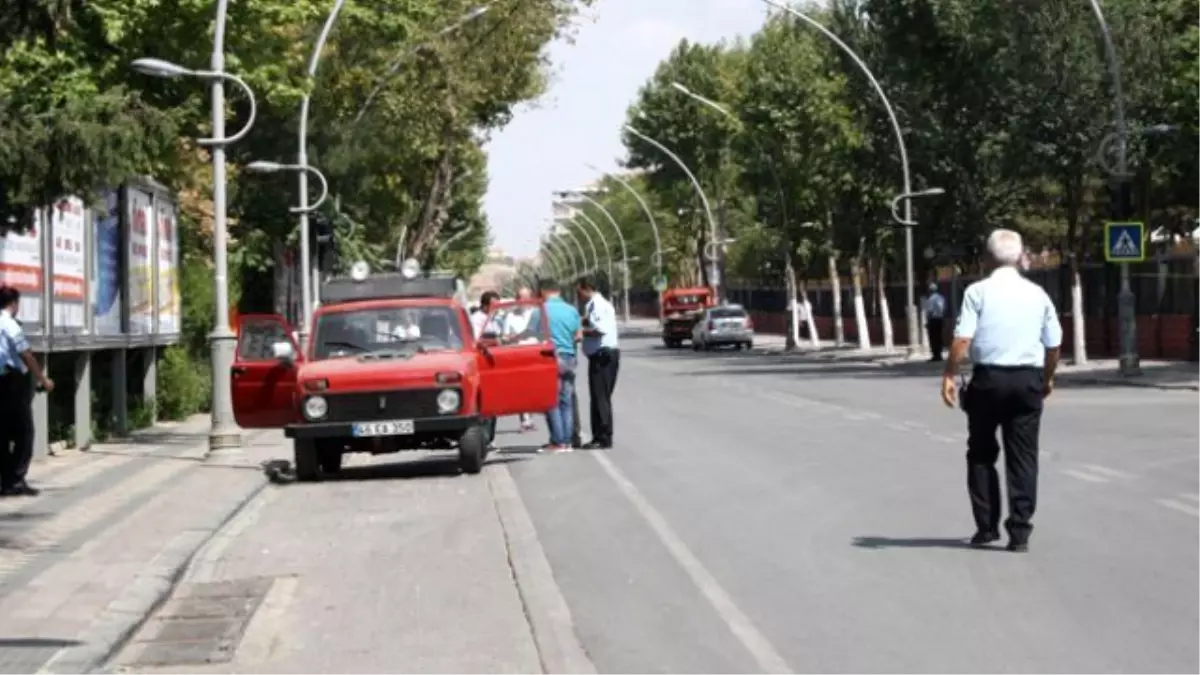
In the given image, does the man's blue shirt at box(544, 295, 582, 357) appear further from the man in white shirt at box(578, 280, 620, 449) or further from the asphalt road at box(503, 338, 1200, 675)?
the asphalt road at box(503, 338, 1200, 675)

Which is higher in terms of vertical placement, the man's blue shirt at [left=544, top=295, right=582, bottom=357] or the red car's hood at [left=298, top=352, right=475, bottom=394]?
the man's blue shirt at [left=544, top=295, right=582, bottom=357]

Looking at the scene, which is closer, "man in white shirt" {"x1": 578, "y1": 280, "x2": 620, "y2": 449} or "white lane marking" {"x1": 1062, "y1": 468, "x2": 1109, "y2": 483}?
"white lane marking" {"x1": 1062, "y1": 468, "x2": 1109, "y2": 483}

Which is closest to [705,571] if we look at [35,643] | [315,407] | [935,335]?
[35,643]

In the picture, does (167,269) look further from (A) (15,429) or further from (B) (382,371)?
(A) (15,429)

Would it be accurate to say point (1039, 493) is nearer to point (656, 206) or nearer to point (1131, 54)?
point (1131, 54)

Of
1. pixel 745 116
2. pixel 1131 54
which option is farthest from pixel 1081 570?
pixel 745 116

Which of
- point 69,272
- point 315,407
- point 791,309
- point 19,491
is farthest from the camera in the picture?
point 791,309

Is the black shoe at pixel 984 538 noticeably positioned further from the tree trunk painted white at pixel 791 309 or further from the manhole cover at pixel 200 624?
the tree trunk painted white at pixel 791 309

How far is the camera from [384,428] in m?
22.3

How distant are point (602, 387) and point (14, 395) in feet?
Result: 23.1

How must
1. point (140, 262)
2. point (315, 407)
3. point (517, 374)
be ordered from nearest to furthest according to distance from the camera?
point (315, 407) → point (517, 374) → point (140, 262)

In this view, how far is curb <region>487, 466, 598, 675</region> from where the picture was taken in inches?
401

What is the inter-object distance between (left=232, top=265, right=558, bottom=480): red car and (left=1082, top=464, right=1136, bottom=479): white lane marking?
5.58m

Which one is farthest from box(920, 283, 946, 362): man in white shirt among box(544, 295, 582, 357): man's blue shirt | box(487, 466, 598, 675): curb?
box(487, 466, 598, 675): curb
